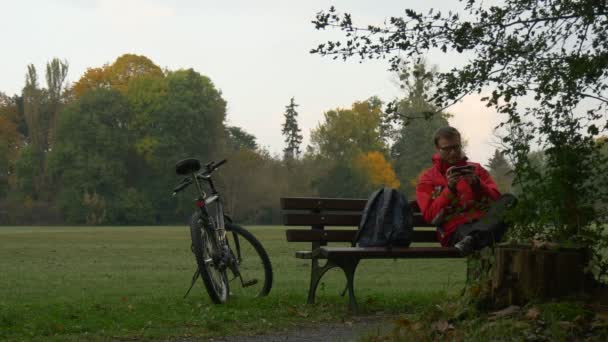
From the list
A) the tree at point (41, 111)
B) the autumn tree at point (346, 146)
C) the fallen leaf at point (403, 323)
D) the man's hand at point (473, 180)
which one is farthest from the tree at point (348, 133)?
the fallen leaf at point (403, 323)

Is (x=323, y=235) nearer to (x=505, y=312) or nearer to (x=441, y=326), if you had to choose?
(x=441, y=326)

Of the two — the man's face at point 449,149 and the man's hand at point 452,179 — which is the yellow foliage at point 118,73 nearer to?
the man's face at point 449,149

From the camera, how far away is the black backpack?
916 centimetres

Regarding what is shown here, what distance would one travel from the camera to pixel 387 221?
9227 millimetres

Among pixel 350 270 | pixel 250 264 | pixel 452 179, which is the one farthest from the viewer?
pixel 250 264

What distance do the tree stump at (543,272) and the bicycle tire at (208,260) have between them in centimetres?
385

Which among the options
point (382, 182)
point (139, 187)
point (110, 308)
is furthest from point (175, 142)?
point (110, 308)

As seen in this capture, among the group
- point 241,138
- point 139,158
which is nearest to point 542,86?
point 139,158

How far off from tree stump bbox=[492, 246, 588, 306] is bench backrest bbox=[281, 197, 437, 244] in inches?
153

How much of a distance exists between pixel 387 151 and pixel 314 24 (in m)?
95.2

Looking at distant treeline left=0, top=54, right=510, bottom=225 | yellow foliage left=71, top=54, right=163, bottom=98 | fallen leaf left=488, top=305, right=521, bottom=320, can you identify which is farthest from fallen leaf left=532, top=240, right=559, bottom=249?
yellow foliage left=71, top=54, right=163, bottom=98

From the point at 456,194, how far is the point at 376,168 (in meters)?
84.3

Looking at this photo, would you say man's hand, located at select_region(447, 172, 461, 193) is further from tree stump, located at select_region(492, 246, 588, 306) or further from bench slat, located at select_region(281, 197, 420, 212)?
tree stump, located at select_region(492, 246, 588, 306)

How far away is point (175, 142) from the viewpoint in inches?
3280
